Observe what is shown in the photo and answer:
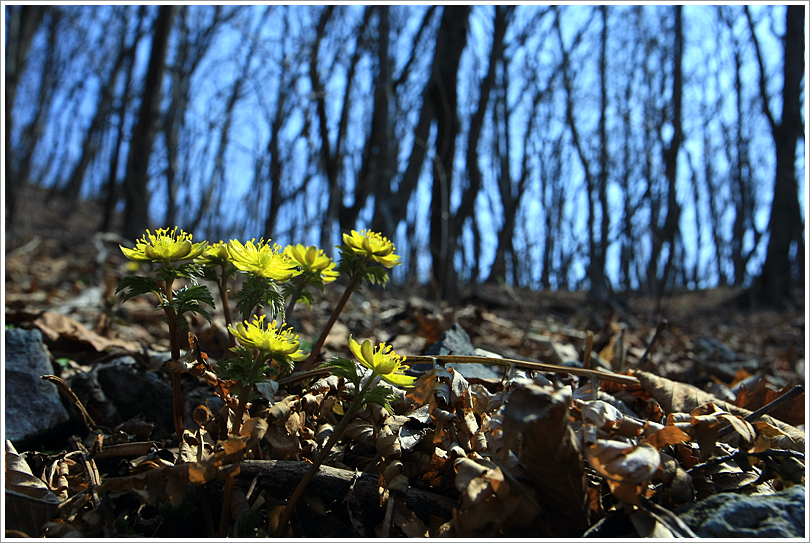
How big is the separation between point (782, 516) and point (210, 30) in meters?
14.2

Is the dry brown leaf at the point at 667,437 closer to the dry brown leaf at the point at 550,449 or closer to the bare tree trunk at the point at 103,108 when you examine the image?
the dry brown leaf at the point at 550,449

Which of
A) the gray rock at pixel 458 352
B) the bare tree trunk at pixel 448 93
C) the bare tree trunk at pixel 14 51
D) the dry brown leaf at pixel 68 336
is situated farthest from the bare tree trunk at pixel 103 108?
the gray rock at pixel 458 352

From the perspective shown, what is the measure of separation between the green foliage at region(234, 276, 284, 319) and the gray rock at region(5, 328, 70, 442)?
1.00 meters

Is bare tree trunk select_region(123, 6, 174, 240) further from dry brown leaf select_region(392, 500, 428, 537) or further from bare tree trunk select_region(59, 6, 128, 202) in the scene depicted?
bare tree trunk select_region(59, 6, 128, 202)

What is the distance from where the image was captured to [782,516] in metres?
0.99

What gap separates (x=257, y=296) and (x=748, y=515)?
1208 mm

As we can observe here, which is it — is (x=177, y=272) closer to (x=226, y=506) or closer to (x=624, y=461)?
(x=226, y=506)

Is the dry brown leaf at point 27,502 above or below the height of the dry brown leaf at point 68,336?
below

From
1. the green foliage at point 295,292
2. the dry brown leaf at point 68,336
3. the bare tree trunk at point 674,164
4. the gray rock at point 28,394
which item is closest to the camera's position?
the green foliage at point 295,292

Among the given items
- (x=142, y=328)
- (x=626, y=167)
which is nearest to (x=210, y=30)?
(x=142, y=328)

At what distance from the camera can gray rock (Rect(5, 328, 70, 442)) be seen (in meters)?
1.57

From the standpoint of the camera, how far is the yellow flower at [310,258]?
115 cm

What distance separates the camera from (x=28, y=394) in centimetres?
166

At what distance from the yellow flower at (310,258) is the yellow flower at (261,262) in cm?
3
